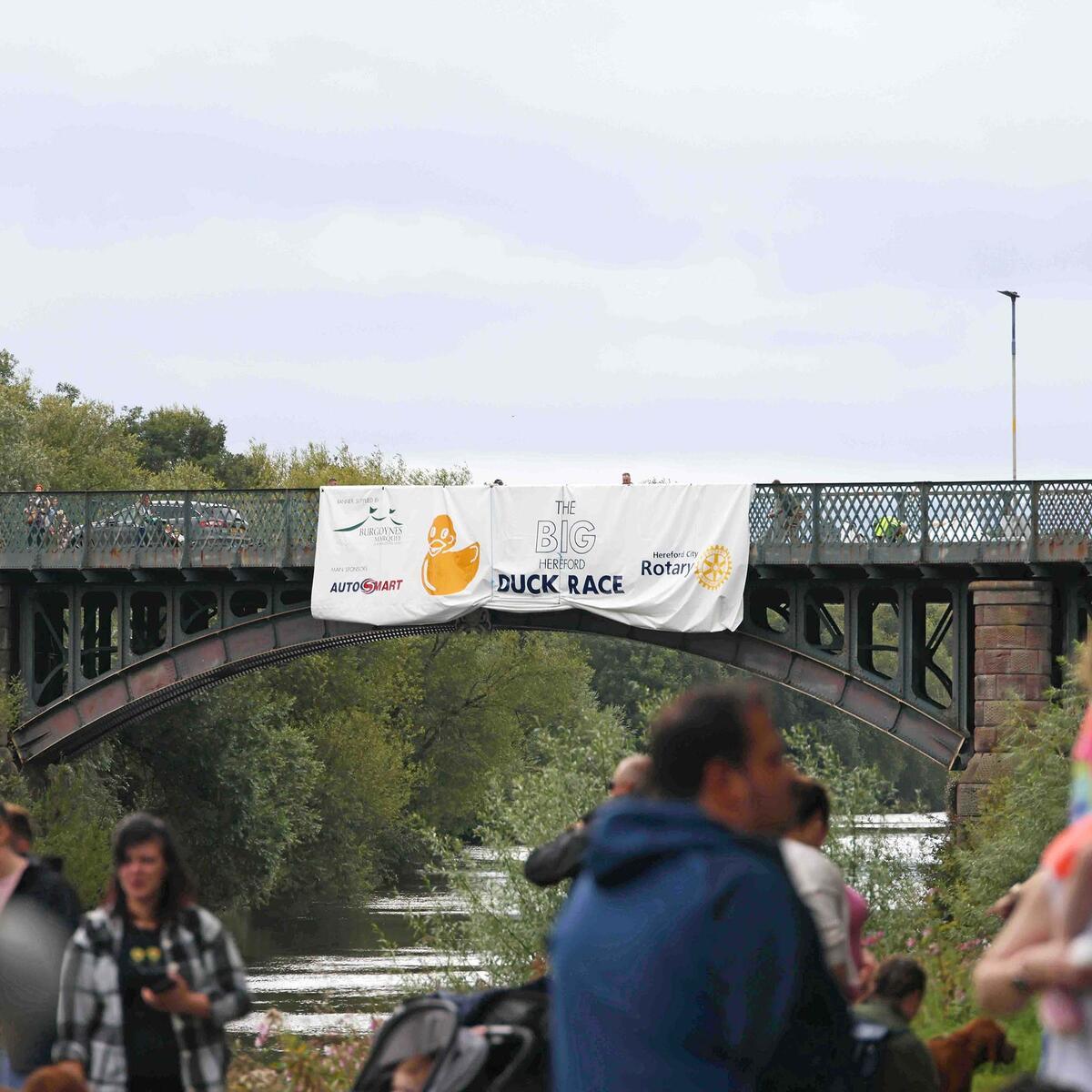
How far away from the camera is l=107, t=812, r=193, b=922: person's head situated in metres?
5.64

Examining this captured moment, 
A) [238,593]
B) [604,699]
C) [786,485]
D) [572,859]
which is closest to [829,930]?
[572,859]

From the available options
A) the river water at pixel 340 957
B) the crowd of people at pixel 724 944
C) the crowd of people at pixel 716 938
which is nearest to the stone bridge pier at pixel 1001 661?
the river water at pixel 340 957

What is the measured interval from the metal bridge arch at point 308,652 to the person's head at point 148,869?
2304cm

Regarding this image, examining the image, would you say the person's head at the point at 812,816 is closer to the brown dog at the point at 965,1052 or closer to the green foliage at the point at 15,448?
the brown dog at the point at 965,1052

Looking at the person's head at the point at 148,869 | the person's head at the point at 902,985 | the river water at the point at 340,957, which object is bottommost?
the river water at the point at 340,957

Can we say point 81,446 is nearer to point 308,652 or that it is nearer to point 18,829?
point 308,652

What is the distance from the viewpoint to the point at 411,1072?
17.2ft

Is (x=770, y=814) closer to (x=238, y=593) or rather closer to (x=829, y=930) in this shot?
(x=829, y=930)

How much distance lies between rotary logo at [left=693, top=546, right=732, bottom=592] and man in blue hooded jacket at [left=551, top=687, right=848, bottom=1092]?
82.3 feet

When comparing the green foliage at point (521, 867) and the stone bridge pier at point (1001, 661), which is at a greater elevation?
the stone bridge pier at point (1001, 661)

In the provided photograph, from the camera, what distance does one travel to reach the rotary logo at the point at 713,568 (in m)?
28.7

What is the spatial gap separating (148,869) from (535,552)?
962 inches

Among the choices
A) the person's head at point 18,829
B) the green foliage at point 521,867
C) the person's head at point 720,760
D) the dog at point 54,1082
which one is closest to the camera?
the person's head at point 720,760

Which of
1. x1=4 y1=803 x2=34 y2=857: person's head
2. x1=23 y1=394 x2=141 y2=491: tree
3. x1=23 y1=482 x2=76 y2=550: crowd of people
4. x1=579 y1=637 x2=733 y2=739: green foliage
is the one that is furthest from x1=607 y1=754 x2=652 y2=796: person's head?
x1=579 y1=637 x2=733 y2=739: green foliage
